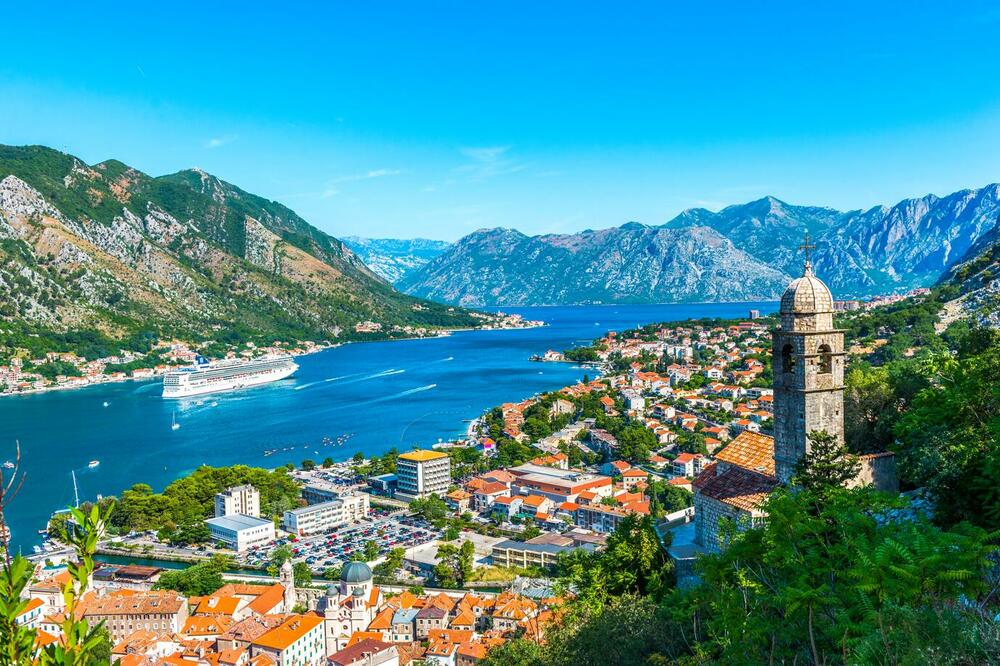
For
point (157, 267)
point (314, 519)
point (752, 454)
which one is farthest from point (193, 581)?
point (157, 267)

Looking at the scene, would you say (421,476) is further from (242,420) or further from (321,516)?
(242,420)

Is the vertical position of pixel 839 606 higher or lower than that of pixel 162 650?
higher

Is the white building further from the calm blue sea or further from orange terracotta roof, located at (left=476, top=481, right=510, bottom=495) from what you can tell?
the calm blue sea

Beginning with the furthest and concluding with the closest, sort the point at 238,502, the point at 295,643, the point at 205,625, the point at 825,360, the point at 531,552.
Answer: the point at 238,502 → the point at 531,552 → the point at 205,625 → the point at 295,643 → the point at 825,360

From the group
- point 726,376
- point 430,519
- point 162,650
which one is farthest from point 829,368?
point 726,376

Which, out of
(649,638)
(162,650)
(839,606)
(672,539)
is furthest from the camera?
(162,650)

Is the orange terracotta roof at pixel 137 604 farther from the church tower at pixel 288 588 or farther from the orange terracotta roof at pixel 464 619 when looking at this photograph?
the orange terracotta roof at pixel 464 619

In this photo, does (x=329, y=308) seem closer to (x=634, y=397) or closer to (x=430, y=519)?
(x=634, y=397)
